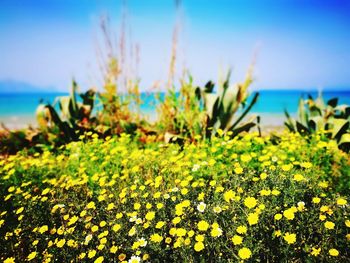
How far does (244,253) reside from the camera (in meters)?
1.67

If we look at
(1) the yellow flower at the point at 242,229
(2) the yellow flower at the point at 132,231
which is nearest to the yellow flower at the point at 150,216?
(2) the yellow flower at the point at 132,231

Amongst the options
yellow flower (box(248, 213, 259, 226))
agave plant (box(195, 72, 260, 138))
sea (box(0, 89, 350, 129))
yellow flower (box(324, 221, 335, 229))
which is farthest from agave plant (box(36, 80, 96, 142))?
yellow flower (box(324, 221, 335, 229))

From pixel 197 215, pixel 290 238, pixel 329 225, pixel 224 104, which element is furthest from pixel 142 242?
pixel 224 104

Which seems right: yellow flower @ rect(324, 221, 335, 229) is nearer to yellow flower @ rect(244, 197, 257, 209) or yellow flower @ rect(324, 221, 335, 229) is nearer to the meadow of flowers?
the meadow of flowers

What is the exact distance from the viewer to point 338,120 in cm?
403

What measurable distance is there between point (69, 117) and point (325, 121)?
174 inches

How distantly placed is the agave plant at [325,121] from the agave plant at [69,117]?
3585 millimetres

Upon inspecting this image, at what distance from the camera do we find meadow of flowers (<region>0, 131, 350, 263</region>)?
6.14ft

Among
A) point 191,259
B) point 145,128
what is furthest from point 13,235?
point 145,128

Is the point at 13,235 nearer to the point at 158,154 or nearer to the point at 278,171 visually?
the point at 158,154

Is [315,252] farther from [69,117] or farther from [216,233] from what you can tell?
[69,117]

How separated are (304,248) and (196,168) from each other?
1266mm

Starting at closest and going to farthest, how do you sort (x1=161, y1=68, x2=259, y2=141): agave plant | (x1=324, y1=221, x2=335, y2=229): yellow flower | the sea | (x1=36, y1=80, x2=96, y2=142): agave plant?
(x1=324, y1=221, x2=335, y2=229): yellow flower
(x1=161, y1=68, x2=259, y2=141): agave plant
(x1=36, y1=80, x2=96, y2=142): agave plant
the sea

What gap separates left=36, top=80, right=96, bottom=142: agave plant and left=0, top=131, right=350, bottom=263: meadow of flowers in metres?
1.51
